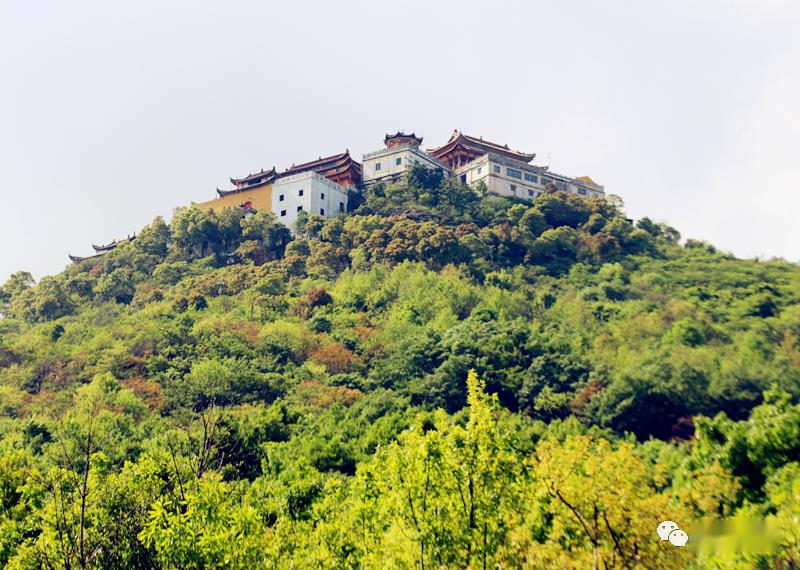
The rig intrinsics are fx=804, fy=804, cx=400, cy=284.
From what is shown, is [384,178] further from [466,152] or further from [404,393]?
[404,393]

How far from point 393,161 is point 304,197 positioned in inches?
330

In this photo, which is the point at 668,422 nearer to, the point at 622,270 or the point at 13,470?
the point at 622,270

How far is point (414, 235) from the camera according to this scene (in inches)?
2003

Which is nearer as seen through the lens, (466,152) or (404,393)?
(404,393)

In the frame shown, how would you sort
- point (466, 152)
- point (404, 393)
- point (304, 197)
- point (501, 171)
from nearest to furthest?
point (404, 393) → point (304, 197) → point (501, 171) → point (466, 152)

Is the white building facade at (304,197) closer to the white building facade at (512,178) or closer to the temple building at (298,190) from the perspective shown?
the temple building at (298,190)

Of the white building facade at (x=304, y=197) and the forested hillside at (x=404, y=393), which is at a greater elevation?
the white building facade at (x=304, y=197)

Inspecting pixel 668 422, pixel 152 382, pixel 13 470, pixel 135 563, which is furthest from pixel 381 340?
pixel 135 563

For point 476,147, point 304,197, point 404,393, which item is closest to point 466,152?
point 476,147

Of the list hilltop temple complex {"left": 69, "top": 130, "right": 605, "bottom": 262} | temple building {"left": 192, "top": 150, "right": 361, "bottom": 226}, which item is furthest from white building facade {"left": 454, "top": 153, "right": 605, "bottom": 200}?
temple building {"left": 192, "top": 150, "right": 361, "bottom": 226}

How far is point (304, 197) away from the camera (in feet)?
189

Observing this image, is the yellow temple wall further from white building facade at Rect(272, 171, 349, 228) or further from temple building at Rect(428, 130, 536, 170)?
temple building at Rect(428, 130, 536, 170)

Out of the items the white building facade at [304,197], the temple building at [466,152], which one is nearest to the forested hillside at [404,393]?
the white building facade at [304,197]

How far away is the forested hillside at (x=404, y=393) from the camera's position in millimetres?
12922
